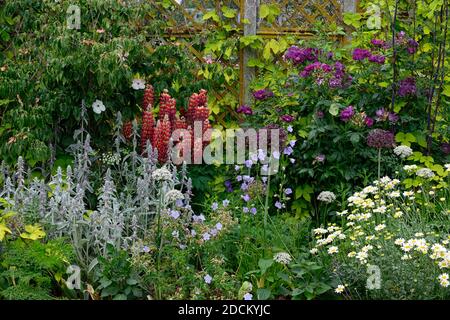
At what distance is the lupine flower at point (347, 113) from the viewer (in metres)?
4.99

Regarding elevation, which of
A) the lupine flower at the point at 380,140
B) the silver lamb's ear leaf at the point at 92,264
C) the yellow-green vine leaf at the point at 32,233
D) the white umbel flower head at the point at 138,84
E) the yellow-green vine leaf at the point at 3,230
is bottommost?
the silver lamb's ear leaf at the point at 92,264

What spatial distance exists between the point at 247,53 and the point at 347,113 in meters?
1.43

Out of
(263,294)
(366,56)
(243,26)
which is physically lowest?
(263,294)

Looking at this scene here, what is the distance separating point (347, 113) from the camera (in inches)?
197

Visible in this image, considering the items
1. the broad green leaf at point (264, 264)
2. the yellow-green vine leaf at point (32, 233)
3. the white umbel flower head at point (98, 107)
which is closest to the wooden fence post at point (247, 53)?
the white umbel flower head at point (98, 107)

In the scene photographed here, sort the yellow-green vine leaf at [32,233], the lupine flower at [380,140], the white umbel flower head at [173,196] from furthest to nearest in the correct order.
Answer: the lupine flower at [380,140] → the white umbel flower head at [173,196] → the yellow-green vine leaf at [32,233]

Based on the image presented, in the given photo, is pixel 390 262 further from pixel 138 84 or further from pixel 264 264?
pixel 138 84

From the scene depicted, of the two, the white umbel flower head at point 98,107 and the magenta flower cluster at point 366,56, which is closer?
the white umbel flower head at point 98,107

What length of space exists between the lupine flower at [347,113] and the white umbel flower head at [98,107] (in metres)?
1.62

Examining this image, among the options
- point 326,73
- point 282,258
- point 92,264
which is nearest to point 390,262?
point 282,258

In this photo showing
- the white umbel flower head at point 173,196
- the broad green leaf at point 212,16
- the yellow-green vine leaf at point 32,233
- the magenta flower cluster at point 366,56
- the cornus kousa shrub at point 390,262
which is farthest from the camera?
the broad green leaf at point 212,16

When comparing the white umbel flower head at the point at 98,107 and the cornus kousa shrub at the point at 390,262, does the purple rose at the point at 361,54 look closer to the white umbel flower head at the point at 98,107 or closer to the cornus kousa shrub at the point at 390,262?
the cornus kousa shrub at the point at 390,262
